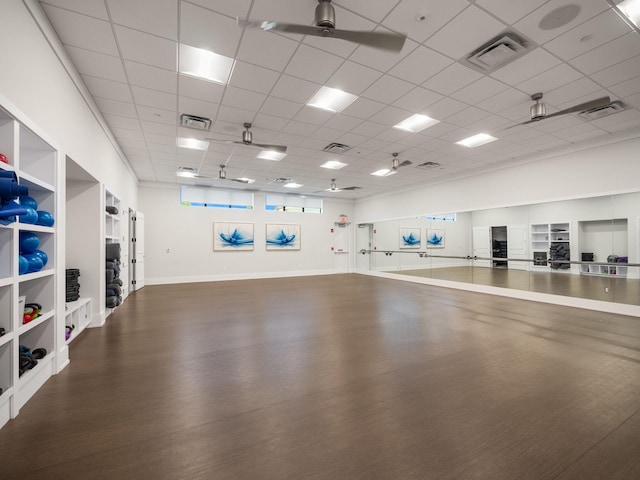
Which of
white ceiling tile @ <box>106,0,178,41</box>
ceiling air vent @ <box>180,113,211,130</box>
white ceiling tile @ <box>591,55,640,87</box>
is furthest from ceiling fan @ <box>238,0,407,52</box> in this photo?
white ceiling tile @ <box>591,55,640,87</box>

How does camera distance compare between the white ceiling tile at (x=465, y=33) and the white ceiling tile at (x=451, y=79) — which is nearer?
the white ceiling tile at (x=465, y=33)

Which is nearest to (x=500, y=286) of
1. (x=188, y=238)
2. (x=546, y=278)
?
(x=546, y=278)

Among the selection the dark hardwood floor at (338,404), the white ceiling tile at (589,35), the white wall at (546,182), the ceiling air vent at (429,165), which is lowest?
the dark hardwood floor at (338,404)

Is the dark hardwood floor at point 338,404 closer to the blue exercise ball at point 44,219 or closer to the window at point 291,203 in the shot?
the blue exercise ball at point 44,219

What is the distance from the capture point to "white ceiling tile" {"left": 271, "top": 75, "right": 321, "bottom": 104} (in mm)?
3783

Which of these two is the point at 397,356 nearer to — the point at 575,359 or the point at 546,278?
the point at 575,359

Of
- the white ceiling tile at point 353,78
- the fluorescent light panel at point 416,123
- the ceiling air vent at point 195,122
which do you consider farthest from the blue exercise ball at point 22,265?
the fluorescent light panel at point 416,123

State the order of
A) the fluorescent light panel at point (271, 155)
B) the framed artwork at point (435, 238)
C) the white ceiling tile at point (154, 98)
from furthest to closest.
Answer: the framed artwork at point (435, 238) < the fluorescent light panel at point (271, 155) < the white ceiling tile at point (154, 98)

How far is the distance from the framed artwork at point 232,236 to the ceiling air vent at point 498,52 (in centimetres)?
922

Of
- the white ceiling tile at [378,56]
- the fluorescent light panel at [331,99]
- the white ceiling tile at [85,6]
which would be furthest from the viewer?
the fluorescent light panel at [331,99]

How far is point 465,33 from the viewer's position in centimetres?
294

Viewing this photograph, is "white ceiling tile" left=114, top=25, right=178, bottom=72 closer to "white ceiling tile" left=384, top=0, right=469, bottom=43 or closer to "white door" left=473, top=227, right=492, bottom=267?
"white ceiling tile" left=384, top=0, right=469, bottom=43

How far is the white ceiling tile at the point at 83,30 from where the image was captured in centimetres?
268

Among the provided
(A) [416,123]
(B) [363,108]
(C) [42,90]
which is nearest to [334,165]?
(A) [416,123]
